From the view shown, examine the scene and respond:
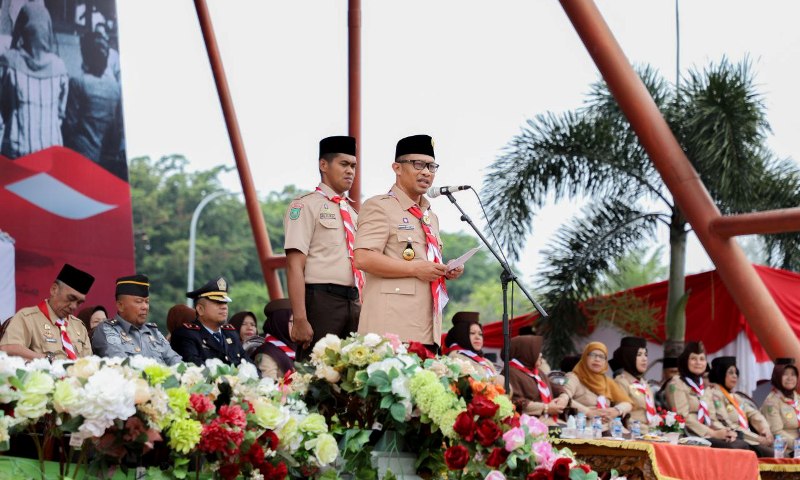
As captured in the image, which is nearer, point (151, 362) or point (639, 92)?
point (151, 362)

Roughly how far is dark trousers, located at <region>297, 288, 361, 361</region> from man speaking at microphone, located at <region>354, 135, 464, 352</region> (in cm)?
53

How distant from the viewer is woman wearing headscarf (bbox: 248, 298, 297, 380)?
7.01 m

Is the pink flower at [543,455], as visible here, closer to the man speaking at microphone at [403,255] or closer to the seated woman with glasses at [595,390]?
the man speaking at microphone at [403,255]

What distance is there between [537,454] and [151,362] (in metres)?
1.26

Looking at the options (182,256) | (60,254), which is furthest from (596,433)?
(182,256)

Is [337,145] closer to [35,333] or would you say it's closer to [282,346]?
[35,333]

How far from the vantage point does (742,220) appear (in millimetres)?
8977

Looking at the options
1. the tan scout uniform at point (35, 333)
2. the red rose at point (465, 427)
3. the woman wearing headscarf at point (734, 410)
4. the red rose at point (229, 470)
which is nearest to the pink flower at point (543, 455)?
the red rose at point (465, 427)

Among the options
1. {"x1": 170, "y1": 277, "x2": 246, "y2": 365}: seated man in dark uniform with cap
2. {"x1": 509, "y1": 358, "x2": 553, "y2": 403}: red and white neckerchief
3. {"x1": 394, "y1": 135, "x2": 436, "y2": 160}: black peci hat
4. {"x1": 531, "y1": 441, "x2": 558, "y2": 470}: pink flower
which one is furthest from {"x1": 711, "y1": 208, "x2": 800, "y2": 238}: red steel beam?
{"x1": 531, "y1": 441, "x2": 558, "y2": 470}: pink flower

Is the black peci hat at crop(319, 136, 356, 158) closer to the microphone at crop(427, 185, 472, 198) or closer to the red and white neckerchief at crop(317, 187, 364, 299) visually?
the red and white neckerchief at crop(317, 187, 364, 299)

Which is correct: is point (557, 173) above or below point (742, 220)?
above

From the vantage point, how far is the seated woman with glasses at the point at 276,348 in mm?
7012

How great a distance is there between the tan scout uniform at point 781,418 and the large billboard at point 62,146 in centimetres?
624

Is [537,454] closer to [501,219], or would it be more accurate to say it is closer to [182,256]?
[501,219]
